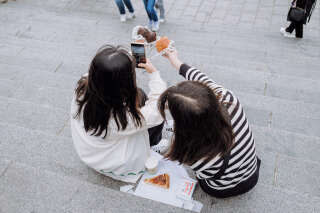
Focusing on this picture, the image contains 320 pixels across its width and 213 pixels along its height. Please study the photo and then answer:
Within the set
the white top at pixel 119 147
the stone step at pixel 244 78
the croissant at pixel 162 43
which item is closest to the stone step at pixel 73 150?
the white top at pixel 119 147

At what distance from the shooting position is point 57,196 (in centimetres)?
183

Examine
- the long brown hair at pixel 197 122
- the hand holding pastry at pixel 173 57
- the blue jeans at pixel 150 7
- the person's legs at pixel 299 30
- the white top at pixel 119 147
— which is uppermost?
the long brown hair at pixel 197 122

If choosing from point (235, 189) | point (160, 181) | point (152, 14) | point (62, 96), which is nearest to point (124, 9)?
Answer: point (152, 14)

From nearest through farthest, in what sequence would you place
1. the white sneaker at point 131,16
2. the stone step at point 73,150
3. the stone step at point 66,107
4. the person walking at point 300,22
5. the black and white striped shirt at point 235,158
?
1. the black and white striped shirt at point 235,158
2. the stone step at point 73,150
3. the stone step at point 66,107
4. the person walking at point 300,22
5. the white sneaker at point 131,16

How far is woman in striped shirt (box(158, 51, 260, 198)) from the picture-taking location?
1.34 m

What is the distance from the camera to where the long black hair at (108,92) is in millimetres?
1490

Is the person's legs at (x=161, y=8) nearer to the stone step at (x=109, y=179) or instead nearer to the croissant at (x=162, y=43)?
the croissant at (x=162, y=43)

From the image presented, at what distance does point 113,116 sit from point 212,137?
660 mm

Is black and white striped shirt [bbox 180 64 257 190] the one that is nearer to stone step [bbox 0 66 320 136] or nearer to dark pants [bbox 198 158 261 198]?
dark pants [bbox 198 158 261 198]

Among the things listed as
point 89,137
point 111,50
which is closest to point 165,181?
point 89,137

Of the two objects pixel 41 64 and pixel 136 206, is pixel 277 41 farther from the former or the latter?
pixel 136 206

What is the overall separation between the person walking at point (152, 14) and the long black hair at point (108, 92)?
11.8 feet

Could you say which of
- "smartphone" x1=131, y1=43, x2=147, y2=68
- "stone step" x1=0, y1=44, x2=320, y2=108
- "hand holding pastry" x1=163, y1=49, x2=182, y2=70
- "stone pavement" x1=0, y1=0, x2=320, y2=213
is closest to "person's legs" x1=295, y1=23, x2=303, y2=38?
"stone pavement" x1=0, y1=0, x2=320, y2=213

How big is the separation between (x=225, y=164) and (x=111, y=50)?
98cm
